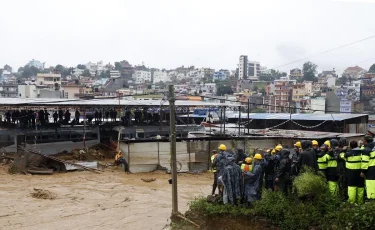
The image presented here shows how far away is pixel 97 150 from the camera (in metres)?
29.5

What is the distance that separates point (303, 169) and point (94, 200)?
33.8ft

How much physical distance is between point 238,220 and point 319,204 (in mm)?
2192

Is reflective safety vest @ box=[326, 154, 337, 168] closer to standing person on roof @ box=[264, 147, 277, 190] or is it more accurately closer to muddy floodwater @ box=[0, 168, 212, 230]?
standing person on roof @ box=[264, 147, 277, 190]

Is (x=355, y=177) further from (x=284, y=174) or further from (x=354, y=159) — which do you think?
(x=284, y=174)

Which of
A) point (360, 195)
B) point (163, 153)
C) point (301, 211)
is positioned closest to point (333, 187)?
point (360, 195)

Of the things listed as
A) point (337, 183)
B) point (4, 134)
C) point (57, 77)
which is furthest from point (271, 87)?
point (337, 183)

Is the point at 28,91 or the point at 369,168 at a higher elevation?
the point at 28,91

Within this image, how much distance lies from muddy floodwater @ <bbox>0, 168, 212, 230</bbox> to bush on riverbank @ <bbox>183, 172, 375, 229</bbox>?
10.6 feet

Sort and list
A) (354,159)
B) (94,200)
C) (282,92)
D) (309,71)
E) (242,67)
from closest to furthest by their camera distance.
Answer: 1. (354,159)
2. (94,200)
3. (282,92)
4. (309,71)
5. (242,67)

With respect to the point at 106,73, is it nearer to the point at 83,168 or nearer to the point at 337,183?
the point at 83,168

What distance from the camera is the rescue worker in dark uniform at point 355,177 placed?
9461mm

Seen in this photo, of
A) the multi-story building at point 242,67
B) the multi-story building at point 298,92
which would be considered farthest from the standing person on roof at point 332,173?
the multi-story building at point 242,67

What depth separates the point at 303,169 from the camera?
1050 centimetres

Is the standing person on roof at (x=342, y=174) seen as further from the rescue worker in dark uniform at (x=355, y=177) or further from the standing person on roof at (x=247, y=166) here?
the standing person on roof at (x=247, y=166)
